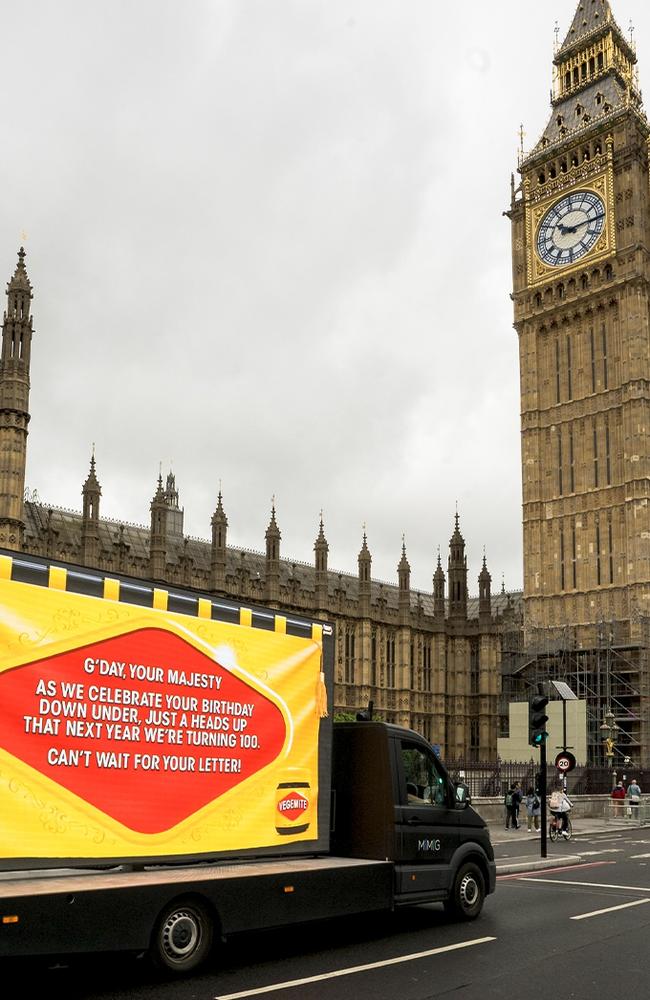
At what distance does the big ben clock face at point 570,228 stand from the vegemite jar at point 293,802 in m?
56.2

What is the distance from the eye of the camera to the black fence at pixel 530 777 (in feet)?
112

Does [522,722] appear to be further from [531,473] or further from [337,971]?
[337,971]

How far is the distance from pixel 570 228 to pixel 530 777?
39.7 m

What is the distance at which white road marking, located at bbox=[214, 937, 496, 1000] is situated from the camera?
794 centimetres

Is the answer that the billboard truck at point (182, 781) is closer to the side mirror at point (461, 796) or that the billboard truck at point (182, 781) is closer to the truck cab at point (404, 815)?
the truck cab at point (404, 815)

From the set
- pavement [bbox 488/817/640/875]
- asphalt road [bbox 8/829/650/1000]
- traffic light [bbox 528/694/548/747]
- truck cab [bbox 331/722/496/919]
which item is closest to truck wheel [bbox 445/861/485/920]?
truck cab [bbox 331/722/496/919]

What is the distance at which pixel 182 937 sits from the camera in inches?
335

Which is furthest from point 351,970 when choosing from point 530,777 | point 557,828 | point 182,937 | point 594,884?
point 530,777

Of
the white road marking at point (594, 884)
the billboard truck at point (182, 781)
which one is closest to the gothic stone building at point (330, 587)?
the white road marking at point (594, 884)

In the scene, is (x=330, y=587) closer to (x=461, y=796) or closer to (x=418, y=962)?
(x=461, y=796)

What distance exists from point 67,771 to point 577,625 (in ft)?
170

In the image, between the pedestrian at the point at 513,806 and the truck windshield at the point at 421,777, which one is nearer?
the truck windshield at the point at 421,777

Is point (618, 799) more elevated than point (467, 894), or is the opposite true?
point (467, 894)

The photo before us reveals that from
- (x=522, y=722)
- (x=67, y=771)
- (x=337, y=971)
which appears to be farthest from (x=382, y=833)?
(x=522, y=722)
